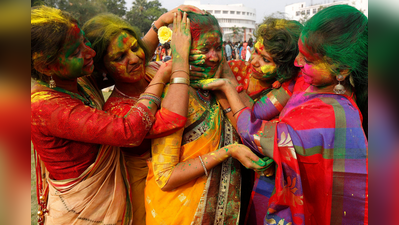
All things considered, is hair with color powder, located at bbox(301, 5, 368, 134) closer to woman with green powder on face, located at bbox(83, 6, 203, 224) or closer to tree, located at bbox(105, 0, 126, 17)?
woman with green powder on face, located at bbox(83, 6, 203, 224)

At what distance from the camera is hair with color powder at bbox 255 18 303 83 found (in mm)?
2438

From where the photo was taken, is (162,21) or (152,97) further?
(162,21)

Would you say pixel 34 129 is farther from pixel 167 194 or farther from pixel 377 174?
pixel 377 174

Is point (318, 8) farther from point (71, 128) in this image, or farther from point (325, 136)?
point (71, 128)

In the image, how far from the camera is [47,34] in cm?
193

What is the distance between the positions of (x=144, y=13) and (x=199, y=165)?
5903cm

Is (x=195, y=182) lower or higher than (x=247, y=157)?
lower

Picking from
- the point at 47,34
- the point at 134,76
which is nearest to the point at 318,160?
the point at 134,76

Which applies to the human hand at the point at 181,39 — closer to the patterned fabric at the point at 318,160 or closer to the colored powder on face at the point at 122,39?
the colored powder on face at the point at 122,39

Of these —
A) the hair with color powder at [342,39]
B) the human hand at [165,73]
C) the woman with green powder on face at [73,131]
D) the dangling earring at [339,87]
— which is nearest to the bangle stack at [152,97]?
the woman with green powder on face at [73,131]

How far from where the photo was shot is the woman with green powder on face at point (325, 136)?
1890 mm

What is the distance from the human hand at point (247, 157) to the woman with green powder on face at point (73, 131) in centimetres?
52

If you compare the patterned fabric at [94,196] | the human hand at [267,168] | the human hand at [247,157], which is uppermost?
the human hand at [247,157]

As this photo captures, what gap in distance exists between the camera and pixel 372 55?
1.11 m
